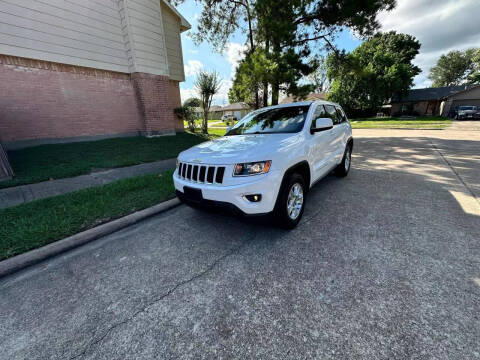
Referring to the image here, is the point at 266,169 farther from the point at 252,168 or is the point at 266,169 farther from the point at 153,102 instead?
the point at 153,102

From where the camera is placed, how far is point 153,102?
9.69 metres

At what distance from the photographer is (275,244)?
98.3 inches

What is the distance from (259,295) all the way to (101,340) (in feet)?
4.11

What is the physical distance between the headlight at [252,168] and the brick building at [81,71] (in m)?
8.81

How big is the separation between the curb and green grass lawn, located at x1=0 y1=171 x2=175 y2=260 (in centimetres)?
11

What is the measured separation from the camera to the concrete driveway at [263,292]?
141 cm

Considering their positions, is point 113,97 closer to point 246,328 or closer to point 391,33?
point 246,328

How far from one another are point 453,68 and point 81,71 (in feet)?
270

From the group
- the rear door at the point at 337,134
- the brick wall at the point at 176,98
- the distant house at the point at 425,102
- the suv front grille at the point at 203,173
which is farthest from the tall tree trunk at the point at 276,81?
the distant house at the point at 425,102

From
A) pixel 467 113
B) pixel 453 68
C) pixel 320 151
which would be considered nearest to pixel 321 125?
pixel 320 151

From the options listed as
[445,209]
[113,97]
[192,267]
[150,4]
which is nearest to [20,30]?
[113,97]

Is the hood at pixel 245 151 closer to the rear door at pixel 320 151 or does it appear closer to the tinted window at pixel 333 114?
the rear door at pixel 320 151

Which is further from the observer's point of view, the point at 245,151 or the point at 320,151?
the point at 320,151

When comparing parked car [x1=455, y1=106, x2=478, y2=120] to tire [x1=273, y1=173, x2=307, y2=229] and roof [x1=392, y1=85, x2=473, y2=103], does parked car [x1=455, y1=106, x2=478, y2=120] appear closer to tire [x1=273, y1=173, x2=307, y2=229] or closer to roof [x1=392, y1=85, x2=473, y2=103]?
roof [x1=392, y1=85, x2=473, y2=103]
